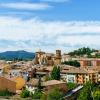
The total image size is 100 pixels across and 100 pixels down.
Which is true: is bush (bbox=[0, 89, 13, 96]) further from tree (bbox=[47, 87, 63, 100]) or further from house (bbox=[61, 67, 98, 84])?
house (bbox=[61, 67, 98, 84])

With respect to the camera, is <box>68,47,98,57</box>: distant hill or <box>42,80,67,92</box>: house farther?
<box>68,47,98,57</box>: distant hill

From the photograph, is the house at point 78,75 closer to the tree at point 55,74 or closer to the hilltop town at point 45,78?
the hilltop town at point 45,78

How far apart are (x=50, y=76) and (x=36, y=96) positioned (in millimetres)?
8190

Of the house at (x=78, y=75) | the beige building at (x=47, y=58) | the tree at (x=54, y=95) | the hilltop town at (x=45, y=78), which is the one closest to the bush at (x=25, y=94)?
the hilltop town at (x=45, y=78)

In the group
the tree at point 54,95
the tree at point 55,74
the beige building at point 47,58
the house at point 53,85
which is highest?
the beige building at point 47,58

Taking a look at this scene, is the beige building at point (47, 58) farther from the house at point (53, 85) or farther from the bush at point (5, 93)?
the house at point (53, 85)

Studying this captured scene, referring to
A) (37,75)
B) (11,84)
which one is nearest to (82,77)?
(37,75)

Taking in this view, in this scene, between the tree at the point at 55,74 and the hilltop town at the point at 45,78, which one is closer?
the hilltop town at the point at 45,78

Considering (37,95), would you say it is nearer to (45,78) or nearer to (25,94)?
(25,94)

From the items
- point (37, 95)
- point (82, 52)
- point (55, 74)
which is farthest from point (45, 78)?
point (82, 52)

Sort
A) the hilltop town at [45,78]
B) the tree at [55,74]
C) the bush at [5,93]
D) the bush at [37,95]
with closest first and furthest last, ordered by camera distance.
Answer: the bush at [37,95] → the hilltop town at [45,78] → the bush at [5,93] → the tree at [55,74]

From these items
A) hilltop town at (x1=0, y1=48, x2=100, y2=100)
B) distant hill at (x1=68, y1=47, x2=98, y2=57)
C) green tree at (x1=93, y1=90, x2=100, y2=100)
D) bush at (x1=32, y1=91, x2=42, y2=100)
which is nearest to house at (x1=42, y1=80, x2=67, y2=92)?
hilltop town at (x1=0, y1=48, x2=100, y2=100)

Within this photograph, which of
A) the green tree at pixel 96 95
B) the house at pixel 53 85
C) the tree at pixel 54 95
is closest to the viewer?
the green tree at pixel 96 95

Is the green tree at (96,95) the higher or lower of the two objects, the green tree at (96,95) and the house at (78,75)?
the lower
